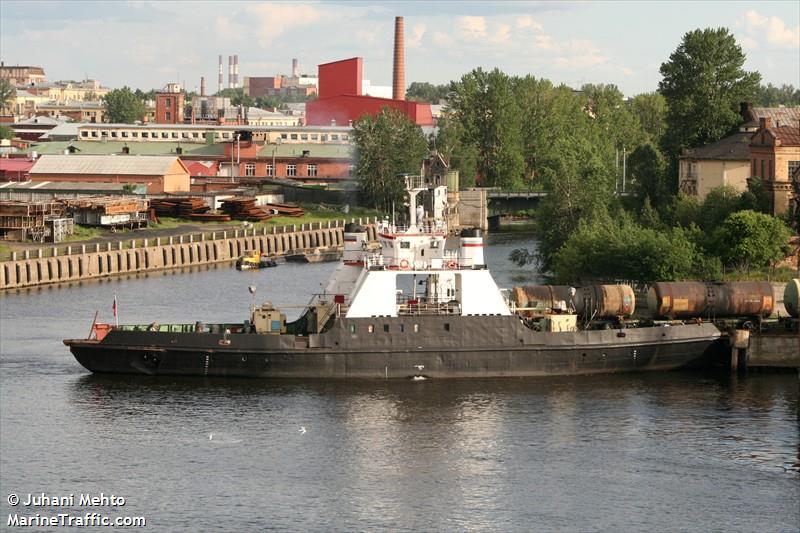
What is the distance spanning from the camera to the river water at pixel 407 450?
42.5 m

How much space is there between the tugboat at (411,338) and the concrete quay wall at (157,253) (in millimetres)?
32933

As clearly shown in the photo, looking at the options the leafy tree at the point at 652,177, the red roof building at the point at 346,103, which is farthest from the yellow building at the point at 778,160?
the red roof building at the point at 346,103

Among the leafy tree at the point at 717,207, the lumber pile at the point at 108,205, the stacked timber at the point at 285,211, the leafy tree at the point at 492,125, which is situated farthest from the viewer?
the leafy tree at the point at 492,125

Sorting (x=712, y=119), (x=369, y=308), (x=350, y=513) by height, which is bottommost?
(x=350, y=513)

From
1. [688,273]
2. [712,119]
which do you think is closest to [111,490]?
[688,273]

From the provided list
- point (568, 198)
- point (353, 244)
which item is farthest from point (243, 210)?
point (353, 244)

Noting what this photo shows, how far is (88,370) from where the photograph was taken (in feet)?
197

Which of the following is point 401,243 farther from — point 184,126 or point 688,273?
point 184,126

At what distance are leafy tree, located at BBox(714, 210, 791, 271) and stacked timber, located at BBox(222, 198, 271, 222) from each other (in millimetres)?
54393

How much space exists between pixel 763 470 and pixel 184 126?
128583 mm

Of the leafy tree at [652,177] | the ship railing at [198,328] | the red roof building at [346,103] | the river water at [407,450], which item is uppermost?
the red roof building at [346,103]

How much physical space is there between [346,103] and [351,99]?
3.38ft

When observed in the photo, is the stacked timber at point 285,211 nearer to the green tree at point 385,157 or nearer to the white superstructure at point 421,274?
the green tree at point 385,157

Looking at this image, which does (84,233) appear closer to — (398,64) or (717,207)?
(717,207)
